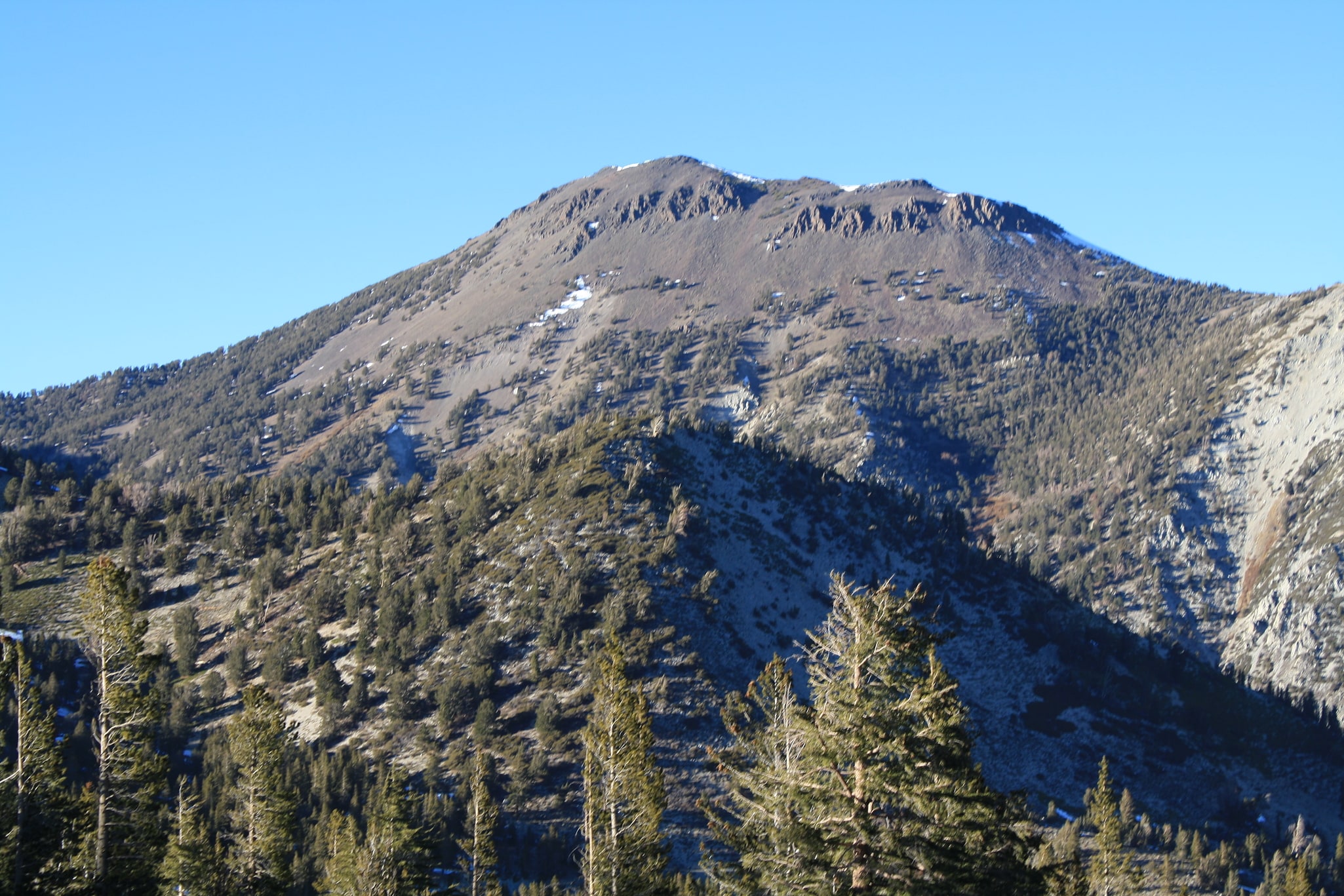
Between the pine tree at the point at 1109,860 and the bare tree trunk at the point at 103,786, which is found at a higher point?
the bare tree trunk at the point at 103,786

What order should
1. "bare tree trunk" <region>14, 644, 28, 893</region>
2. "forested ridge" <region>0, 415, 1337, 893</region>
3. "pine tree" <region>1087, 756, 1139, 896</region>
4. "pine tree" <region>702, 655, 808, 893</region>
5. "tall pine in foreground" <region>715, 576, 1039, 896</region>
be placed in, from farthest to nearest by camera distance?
1. "pine tree" <region>1087, 756, 1139, 896</region>
2. "bare tree trunk" <region>14, 644, 28, 893</region>
3. "forested ridge" <region>0, 415, 1337, 893</region>
4. "pine tree" <region>702, 655, 808, 893</region>
5. "tall pine in foreground" <region>715, 576, 1039, 896</region>

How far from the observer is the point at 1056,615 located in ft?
425

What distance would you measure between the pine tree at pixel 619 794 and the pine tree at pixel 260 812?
11.8 m

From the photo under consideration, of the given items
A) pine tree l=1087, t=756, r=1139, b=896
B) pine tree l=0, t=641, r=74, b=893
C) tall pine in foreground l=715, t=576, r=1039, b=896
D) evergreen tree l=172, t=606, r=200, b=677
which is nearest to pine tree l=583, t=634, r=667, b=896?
tall pine in foreground l=715, t=576, r=1039, b=896

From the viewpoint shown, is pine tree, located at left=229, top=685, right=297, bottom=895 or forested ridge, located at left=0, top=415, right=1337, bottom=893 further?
pine tree, located at left=229, top=685, right=297, bottom=895

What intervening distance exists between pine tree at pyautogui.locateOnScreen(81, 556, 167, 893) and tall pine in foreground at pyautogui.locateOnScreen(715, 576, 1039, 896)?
18.7 meters

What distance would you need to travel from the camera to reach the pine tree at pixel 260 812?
142ft

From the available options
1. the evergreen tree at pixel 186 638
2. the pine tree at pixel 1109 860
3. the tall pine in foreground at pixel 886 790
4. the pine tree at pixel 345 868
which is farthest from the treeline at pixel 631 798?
the evergreen tree at pixel 186 638

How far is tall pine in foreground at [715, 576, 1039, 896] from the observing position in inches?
912

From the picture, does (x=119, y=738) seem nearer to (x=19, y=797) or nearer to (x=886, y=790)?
(x=19, y=797)

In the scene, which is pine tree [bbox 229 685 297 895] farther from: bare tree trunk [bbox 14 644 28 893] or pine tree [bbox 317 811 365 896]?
bare tree trunk [bbox 14 644 28 893]

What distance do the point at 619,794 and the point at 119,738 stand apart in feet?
49.3

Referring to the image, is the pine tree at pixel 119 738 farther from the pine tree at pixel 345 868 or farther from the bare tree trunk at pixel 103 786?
the pine tree at pixel 345 868

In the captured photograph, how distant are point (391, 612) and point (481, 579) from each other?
909 centimetres
